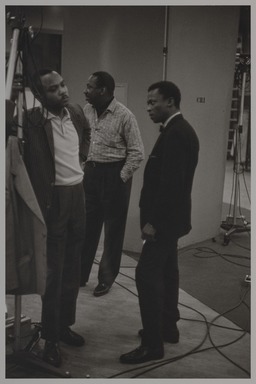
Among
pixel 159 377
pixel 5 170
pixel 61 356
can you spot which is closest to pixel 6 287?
pixel 5 170

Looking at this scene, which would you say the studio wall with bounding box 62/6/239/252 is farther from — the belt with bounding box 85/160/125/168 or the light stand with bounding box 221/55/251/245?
the belt with bounding box 85/160/125/168

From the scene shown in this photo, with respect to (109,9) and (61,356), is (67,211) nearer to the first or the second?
(61,356)

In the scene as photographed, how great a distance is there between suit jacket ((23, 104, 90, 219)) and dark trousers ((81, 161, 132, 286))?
3.66 ft

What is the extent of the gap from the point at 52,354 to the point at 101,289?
3.44ft

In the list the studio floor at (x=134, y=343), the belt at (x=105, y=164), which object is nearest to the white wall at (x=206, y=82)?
the belt at (x=105, y=164)

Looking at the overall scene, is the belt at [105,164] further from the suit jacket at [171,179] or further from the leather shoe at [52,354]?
the leather shoe at [52,354]

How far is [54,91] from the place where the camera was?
2.34m

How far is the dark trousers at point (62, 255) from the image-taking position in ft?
7.72

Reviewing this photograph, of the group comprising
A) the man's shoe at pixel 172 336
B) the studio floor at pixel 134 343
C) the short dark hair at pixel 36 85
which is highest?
the short dark hair at pixel 36 85

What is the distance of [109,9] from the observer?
4129mm

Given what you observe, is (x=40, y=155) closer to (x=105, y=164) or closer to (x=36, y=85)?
(x=36, y=85)

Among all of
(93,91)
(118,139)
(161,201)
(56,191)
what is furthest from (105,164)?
(161,201)

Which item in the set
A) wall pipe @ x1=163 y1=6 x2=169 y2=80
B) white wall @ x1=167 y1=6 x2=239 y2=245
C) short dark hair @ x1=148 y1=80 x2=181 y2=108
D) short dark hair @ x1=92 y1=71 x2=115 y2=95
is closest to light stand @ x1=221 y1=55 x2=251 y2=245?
white wall @ x1=167 y1=6 x2=239 y2=245

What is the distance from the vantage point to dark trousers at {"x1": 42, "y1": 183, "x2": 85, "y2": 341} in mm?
2354
